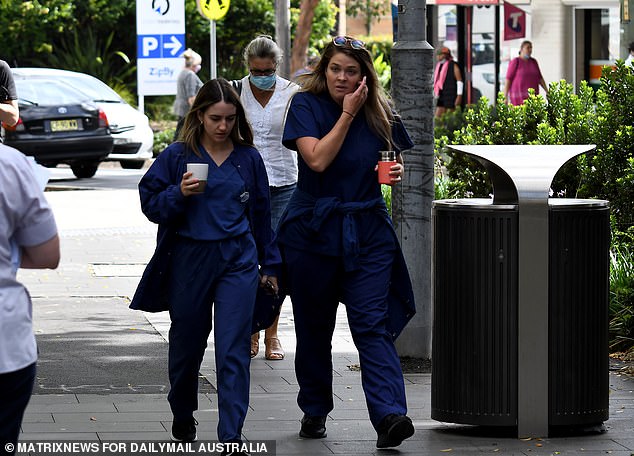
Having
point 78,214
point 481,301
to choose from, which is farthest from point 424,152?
point 78,214

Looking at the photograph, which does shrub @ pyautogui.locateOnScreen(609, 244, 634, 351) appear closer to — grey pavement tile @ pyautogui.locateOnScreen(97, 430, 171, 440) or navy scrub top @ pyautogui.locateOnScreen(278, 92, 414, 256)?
navy scrub top @ pyautogui.locateOnScreen(278, 92, 414, 256)

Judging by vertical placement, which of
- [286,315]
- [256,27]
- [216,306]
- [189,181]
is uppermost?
[256,27]

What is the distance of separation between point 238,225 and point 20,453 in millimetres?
1334

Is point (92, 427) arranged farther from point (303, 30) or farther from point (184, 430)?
point (303, 30)

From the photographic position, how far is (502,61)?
28.3 meters

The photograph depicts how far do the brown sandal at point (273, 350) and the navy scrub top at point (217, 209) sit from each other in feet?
8.22

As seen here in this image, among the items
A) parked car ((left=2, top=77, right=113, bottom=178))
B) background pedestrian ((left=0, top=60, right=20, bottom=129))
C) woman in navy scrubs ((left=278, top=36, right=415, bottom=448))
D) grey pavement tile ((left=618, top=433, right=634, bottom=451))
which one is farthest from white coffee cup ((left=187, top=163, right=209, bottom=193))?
parked car ((left=2, top=77, right=113, bottom=178))

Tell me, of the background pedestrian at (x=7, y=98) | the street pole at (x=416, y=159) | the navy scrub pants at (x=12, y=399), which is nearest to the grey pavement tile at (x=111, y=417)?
the street pole at (x=416, y=159)

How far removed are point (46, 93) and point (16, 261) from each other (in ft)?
55.5

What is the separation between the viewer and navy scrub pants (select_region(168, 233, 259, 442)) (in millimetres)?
5906

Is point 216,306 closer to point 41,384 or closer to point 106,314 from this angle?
point 41,384

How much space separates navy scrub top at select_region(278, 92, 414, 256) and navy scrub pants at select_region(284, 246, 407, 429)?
0.23 ft

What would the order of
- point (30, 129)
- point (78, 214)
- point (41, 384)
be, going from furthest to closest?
point (30, 129), point (78, 214), point (41, 384)

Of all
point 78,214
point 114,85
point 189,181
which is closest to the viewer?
point 189,181
